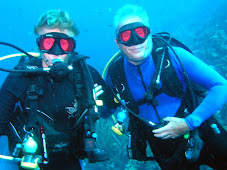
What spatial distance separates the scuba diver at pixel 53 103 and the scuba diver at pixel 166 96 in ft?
2.29

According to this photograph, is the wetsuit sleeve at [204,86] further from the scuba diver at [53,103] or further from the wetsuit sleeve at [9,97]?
the wetsuit sleeve at [9,97]

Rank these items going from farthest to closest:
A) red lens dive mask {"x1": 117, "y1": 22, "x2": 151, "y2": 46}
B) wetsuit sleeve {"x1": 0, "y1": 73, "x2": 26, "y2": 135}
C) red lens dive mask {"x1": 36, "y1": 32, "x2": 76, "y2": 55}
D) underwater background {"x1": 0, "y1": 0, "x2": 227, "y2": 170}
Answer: underwater background {"x1": 0, "y1": 0, "x2": 227, "y2": 170} < red lens dive mask {"x1": 117, "y1": 22, "x2": 151, "y2": 46} < red lens dive mask {"x1": 36, "y1": 32, "x2": 76, "y2": 55} < wetsuit sleeve {"x1": 0, "y1": 73, "x2": 26, "y2": 135}

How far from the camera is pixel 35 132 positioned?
2305 millimetres

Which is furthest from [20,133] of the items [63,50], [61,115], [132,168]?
[132,168]

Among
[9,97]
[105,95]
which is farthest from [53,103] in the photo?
[105,95]

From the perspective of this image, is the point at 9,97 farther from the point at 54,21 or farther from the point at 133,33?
the point at 133,33

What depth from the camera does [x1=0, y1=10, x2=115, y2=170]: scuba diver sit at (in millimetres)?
2281

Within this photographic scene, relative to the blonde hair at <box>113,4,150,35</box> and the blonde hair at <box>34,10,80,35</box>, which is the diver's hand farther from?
the blonde hair at <box>34,10,80,35</box>

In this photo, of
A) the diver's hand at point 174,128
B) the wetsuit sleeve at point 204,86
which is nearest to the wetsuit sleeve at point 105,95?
the diver's hand at point 174,128

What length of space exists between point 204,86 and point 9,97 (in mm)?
3003

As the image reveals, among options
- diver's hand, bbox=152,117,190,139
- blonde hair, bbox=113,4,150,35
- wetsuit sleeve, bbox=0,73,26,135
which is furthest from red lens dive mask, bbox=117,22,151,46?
wetsuit sleeve, bbox=0,73,26,135

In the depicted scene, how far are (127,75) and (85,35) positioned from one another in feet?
279

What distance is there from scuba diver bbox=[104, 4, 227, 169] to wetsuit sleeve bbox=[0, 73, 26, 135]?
1.54 meters

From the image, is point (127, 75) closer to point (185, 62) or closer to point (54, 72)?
point (185, 62)
